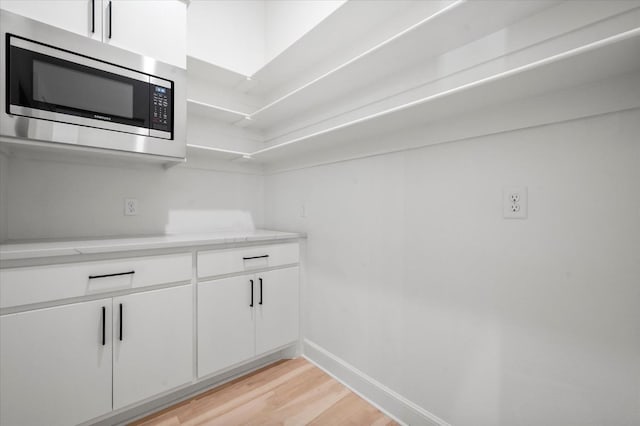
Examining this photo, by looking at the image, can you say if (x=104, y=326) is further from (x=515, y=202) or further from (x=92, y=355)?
(x=515, y=202)

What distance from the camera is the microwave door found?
3.90 feet

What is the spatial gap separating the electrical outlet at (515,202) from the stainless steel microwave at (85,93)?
5.44ft

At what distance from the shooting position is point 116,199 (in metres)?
1.78

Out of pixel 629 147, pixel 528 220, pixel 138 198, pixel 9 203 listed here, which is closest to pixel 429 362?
pixel 528 220

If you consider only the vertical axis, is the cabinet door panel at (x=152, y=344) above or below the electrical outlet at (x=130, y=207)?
below

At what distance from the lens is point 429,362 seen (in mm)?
1377

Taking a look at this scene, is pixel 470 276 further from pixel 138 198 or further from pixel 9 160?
pixel 9 160

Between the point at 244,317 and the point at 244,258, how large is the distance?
1.23 feet

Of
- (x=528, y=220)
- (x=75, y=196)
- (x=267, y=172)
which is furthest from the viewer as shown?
(x=267, y=172)

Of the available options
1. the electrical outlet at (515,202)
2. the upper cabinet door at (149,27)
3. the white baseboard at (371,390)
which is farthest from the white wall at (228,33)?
the white baseboard at (371,390)

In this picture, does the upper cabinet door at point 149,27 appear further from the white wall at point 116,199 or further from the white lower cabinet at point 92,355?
the white lower cabinet at point 92,355

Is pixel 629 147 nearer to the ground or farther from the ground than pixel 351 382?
farther from the ground

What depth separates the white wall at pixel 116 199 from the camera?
1519 millimetres

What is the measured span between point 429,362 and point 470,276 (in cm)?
50
